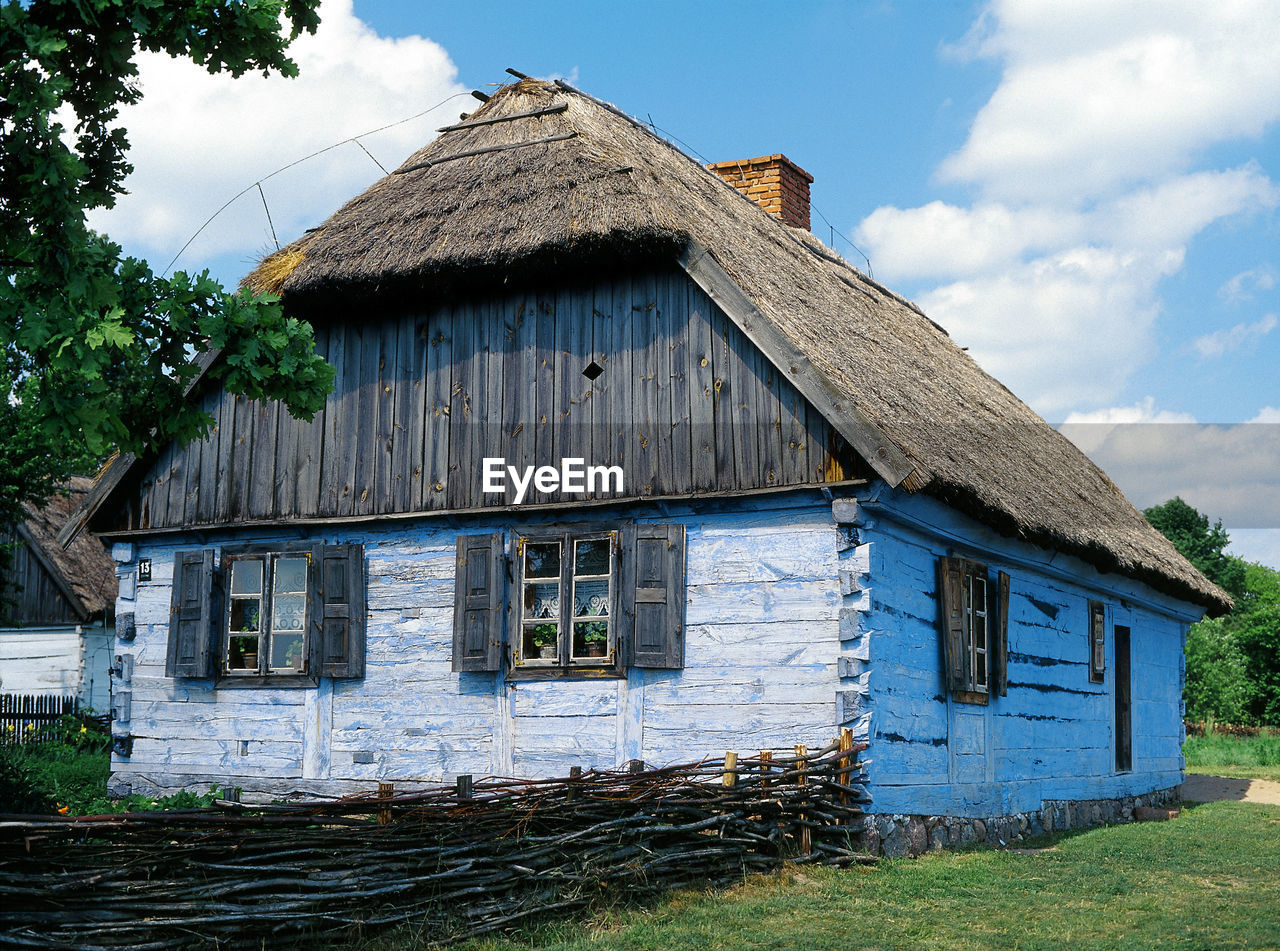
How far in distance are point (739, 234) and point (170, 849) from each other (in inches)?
320

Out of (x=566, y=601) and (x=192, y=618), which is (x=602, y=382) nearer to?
(x=566, y=601)

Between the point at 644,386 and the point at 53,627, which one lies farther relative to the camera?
the point at 53,627

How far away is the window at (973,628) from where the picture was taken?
1087 cm

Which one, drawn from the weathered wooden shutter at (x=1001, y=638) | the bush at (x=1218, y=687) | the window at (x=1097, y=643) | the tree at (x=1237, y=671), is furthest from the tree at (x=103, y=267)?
the bush at (x=1218, y=687)

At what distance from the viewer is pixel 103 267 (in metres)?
Result: 6.18

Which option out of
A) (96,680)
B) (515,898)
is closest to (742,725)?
(515,898)

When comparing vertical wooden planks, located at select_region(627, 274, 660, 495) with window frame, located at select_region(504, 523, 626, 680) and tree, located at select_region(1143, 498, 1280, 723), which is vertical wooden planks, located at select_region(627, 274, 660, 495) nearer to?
window frame, located at select_region(504, 523, 626, 680)

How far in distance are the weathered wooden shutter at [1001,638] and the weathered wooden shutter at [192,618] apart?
285 inches

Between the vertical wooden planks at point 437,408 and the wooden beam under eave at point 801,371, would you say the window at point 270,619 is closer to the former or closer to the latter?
the vertical wooden planks at point 437,408

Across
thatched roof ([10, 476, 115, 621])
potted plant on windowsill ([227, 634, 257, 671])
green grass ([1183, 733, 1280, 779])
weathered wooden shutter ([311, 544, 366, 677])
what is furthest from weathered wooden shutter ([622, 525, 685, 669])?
thatched roof ([10, 476, 115, 621])

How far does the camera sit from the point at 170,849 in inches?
235

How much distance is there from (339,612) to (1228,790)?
1302 centimetres

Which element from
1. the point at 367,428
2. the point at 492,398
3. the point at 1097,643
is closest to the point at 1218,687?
the point at 1097,643

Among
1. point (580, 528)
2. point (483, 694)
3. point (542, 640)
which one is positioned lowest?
point (483, 694)
